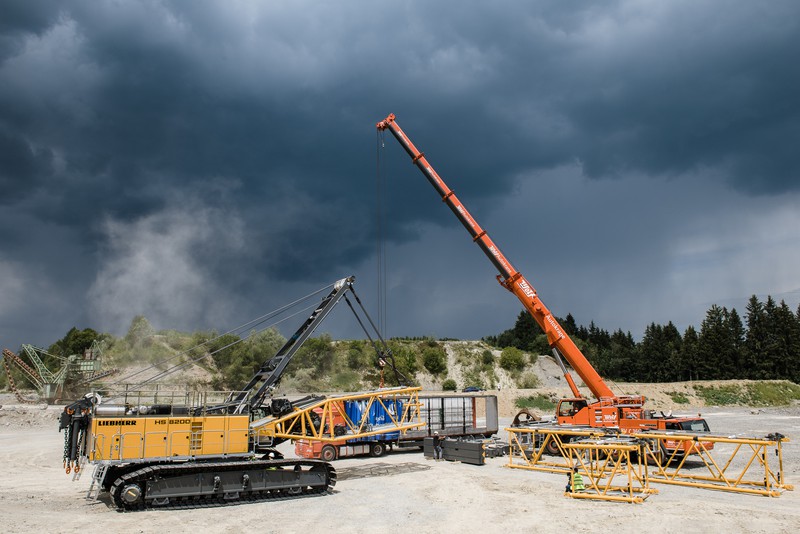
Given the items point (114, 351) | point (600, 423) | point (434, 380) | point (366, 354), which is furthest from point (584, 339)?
point (600, 423)

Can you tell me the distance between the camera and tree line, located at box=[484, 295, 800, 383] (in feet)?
294

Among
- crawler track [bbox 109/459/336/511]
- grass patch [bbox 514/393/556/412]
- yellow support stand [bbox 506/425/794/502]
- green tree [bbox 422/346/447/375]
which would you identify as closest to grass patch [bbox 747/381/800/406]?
grass patch [bbox 514/393/556/412]

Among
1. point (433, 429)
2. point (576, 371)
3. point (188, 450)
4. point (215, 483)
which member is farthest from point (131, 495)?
point (576, 371)

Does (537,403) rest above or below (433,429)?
below

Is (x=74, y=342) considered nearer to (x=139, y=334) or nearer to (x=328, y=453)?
(x=139, y=334)

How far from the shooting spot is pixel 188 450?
15.2 m

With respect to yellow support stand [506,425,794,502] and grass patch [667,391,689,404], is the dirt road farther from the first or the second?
grass patch [667,391,689,404]

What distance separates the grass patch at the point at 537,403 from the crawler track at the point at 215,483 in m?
48.1

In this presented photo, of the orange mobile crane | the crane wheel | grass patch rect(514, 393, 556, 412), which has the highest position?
the orange mobile crane

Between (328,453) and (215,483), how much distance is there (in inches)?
413

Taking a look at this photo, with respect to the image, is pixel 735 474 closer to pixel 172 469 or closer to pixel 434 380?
pixel 172 469

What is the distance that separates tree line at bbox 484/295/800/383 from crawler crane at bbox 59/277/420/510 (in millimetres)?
96062

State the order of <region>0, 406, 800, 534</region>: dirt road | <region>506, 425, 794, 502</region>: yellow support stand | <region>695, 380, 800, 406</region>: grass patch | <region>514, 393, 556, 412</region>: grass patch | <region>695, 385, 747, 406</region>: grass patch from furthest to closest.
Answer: <region>695, 380, 800, 406</region>: grass patch
<region>695, 385, 747, 406</region>: grass patch
<region>514, 393, 556, 412</region>: grass patch
<region>506, 425, 794, 502</region>: yellow support stand
<region>0, 406, 800, 534</region>: dirt road

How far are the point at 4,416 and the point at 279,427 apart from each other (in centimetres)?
4201
